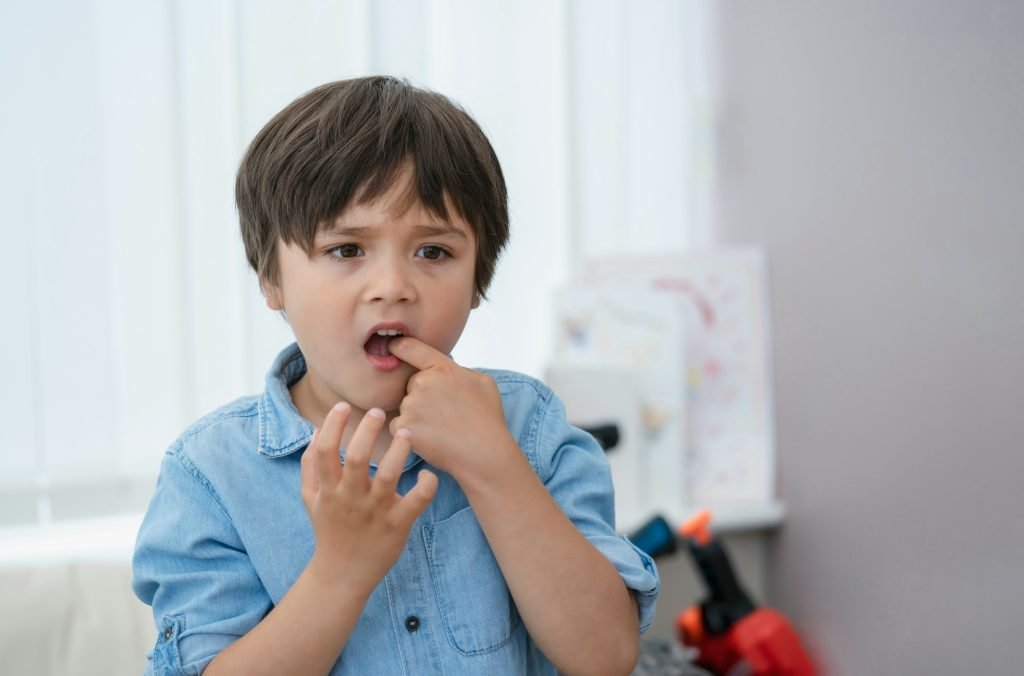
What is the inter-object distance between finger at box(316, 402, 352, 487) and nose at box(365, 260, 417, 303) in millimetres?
91

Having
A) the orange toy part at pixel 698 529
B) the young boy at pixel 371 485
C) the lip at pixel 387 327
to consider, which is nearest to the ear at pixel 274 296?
the young boy at pixel 371 485

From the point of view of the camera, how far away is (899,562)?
1250 millimetres

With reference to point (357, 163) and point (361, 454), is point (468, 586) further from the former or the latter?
point (357, 163)

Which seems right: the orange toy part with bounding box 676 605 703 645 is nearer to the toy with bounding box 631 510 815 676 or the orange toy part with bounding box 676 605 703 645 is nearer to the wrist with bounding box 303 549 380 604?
the toy with bounding box 631 510 815 676

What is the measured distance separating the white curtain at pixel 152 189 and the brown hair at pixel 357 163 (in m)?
0.55

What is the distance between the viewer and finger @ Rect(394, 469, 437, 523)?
67 cm

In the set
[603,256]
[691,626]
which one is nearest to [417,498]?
[691,626]

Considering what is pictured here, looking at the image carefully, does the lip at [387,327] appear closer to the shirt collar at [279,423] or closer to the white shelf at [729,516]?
the shirt collar at [279,423]

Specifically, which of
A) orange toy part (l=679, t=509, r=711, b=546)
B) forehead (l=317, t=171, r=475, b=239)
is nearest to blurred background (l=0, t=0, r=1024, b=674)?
orange toy part (l=679, t=509, r=711, b=546)

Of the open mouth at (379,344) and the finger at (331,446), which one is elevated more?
the open mouth at (379,344)

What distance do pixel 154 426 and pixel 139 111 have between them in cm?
42

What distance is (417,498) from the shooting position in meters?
0.67

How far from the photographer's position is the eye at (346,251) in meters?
0.73

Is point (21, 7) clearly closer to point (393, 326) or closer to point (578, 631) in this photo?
point (393, 326)
